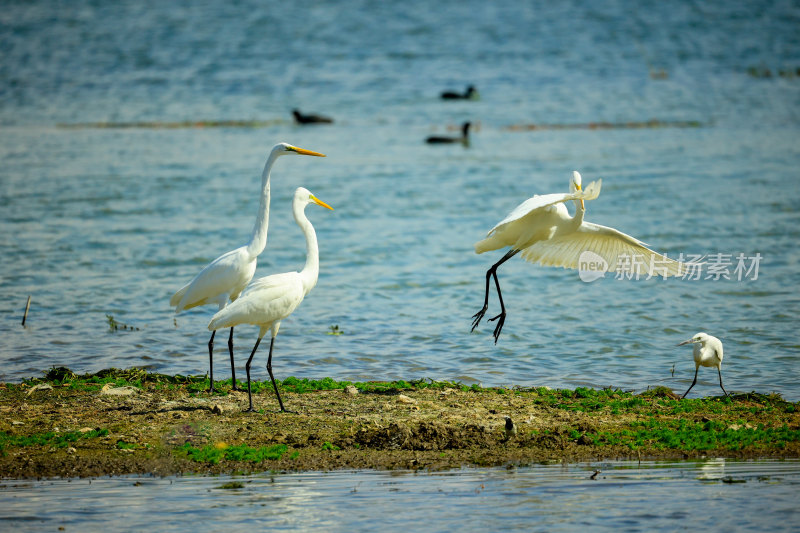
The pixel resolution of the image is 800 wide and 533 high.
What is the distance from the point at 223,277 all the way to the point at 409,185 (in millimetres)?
14197

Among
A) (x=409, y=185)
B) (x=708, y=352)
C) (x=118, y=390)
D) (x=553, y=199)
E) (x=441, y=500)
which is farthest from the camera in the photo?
(x=409, y=185)

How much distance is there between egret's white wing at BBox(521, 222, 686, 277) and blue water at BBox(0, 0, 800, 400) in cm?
103

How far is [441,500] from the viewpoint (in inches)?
249

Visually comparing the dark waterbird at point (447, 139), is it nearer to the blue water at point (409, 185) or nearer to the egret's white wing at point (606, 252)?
the blue water at point (409, 185)

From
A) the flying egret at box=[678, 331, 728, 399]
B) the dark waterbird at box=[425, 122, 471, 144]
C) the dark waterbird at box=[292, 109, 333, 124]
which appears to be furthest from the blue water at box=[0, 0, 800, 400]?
the dark waterbird at box=[425, 122, 471, 144]

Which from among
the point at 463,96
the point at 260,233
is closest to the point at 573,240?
the point at 260,233

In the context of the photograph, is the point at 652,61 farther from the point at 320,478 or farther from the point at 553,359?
the point at 320,478

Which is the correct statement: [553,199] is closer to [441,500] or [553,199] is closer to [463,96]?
[441,500]

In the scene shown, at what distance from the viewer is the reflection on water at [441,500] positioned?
598cm

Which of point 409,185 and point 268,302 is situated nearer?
point 268,302

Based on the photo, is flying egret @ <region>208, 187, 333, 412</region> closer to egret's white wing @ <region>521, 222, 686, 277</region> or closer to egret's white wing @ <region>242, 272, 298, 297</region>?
egret's white wing @ <region>242, 272, 298, 297</region>

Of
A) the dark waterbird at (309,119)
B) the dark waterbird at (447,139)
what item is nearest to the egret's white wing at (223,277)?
the dark waterbird at (447,139)

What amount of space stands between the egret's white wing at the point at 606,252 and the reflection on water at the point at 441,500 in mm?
3284

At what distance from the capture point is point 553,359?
1038cm
